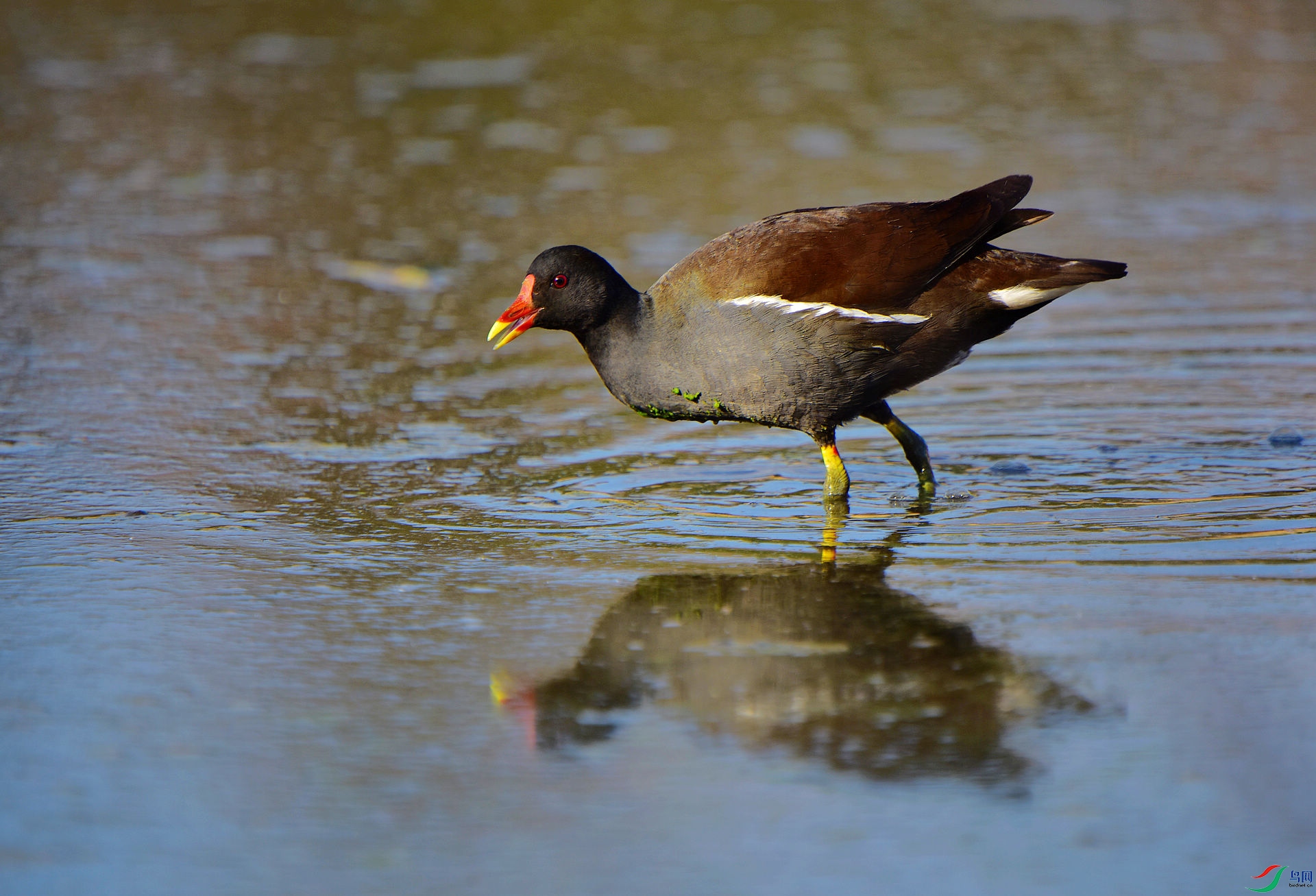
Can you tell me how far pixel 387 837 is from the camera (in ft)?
8.50

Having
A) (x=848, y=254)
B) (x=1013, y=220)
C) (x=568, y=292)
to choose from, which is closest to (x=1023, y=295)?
(x=1013, y=220)

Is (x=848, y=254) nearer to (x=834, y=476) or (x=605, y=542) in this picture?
(x=834, y=476)

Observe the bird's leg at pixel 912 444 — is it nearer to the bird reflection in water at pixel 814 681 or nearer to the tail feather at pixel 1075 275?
the tail feather at pixel 1075 275

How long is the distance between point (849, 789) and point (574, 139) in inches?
297

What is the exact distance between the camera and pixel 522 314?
191 inches

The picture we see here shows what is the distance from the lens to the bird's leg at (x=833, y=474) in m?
4.61

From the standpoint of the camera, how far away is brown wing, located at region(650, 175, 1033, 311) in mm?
4562

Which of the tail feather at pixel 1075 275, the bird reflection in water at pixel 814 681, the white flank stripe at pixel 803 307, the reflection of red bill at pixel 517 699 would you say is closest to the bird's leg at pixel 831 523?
the bird reflection in water at pixel 814 681

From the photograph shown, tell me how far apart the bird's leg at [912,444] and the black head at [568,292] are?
2.84ft

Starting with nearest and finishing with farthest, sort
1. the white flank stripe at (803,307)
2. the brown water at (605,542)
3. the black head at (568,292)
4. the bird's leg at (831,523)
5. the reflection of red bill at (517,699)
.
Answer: the brown water at (605,542)
the reflection of red bill at (517,699)
the bird's leg at (831,523)
the white flank stripe at (803,307)
the black head at (568,292)

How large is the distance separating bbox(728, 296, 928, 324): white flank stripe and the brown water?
56 cm

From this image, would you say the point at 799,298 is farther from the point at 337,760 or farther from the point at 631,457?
the point at 337,760

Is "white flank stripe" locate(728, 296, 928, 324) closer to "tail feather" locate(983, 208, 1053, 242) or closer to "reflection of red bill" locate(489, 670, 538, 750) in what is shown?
"tail feather" locate(983, 208, 1053, 242)

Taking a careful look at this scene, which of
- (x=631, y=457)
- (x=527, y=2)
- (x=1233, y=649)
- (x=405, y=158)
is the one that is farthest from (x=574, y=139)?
(x=1233, y=649)
